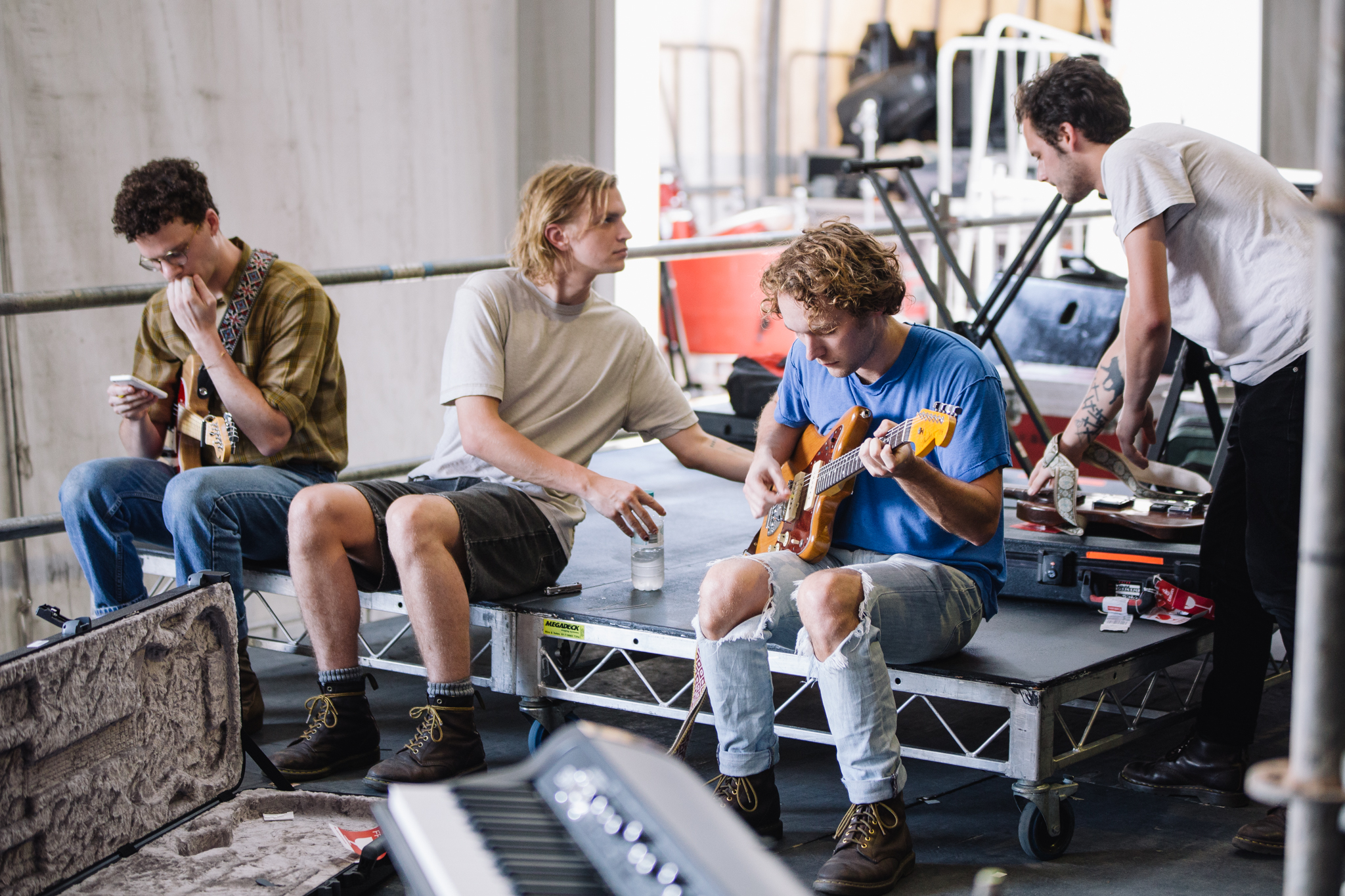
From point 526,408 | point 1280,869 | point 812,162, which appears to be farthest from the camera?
point 812,162

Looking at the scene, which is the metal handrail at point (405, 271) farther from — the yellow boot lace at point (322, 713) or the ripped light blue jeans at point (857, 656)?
the yellow boot lace at point (322, 713)

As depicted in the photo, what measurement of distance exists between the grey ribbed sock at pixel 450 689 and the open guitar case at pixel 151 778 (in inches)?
10.3

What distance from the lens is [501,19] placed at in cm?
510

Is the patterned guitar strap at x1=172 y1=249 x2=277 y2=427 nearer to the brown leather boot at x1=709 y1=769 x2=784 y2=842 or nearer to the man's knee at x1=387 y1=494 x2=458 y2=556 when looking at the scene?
the man's knee at x1=387 y1=494 x2=458 y2=556

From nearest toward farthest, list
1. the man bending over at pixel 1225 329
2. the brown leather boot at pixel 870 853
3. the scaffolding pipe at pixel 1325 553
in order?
1. the scaffolding pipe at pixel 1325 553
2. the brown leather boot at pixel 870 853
3. the man bending over at pixel 1225 329

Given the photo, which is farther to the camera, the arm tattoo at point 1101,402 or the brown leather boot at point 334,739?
the arm tattoo at point 1101,402

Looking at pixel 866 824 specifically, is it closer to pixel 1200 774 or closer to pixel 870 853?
pixel 870 853

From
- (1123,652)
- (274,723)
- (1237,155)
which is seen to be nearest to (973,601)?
(1123,652)

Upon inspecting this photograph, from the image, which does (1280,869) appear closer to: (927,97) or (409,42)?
(409,42)

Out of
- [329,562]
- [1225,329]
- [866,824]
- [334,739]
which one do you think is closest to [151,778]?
[334,739]

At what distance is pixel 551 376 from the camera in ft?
10.4

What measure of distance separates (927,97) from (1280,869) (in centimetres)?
949

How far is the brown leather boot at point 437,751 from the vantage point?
2762 mm

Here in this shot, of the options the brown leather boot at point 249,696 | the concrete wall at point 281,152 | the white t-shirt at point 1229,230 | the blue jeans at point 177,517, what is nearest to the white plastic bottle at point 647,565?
the blue jeans at point 177,517
